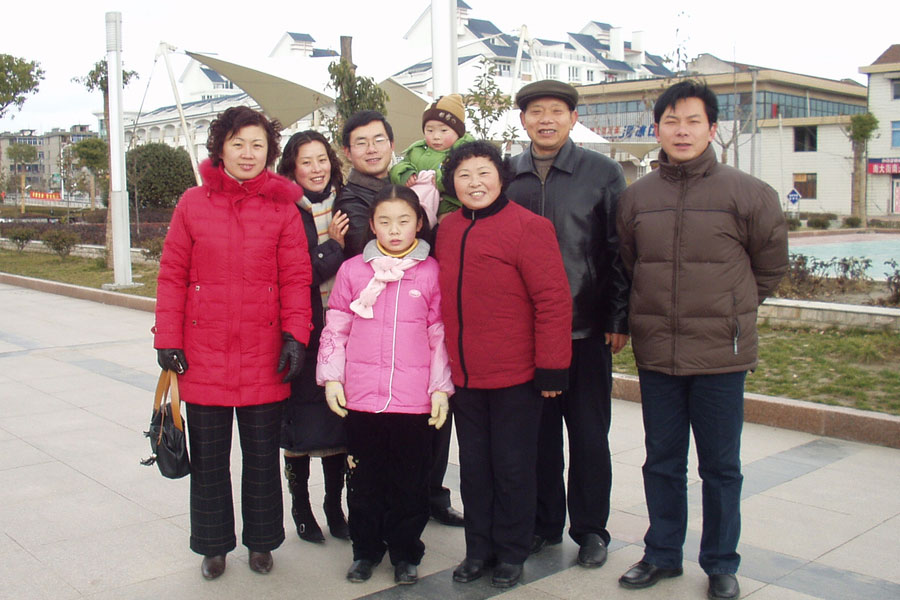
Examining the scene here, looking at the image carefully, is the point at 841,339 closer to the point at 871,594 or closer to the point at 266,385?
the point at 871,594

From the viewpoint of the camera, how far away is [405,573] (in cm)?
334

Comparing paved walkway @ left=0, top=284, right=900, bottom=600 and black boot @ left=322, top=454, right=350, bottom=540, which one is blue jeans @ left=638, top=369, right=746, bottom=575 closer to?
paved walkway @ left=0, top=284, right=900, bottom=600

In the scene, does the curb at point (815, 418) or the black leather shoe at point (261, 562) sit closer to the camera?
the black leather shoe at point (261, 562)

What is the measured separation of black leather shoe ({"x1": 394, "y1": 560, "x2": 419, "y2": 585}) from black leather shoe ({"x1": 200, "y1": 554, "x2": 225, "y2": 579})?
71 centimetres

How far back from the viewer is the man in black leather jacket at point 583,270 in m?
3.47

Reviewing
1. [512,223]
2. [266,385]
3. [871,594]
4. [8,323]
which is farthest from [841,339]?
[8,323]

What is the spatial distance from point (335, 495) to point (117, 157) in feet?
39.0

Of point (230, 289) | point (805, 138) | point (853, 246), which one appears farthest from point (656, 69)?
point (230, 289)

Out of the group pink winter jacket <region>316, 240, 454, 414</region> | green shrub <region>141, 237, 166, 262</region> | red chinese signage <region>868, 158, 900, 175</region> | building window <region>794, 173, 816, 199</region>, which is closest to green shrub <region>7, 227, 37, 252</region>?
green shrub <region>141, 237, 166, 262</region>

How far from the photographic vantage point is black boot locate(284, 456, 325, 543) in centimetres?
380

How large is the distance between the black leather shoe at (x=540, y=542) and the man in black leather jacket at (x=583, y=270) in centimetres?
14

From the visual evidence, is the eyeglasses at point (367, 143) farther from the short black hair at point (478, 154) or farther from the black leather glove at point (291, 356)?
the black leather glove at point (291, 356)

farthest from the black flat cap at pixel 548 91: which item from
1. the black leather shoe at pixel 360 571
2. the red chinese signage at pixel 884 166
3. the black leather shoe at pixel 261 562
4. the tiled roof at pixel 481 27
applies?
the tiled roof at pixel 481 27

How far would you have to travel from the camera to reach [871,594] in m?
3.17
